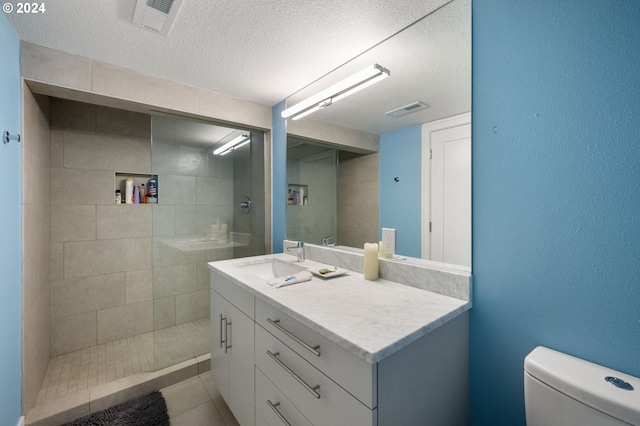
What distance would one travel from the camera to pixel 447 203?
1.21 metres

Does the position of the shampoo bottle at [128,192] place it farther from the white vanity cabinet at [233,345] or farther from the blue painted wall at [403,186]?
the blue painted wall at [403,186]

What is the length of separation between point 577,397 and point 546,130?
31.5 inches

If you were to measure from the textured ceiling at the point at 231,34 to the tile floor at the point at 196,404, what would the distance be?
2.22 metres

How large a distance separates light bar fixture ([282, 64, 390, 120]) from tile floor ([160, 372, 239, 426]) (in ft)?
6.85

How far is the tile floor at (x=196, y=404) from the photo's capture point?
1.61m

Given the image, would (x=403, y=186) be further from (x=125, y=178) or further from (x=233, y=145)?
(x=125, y=178)

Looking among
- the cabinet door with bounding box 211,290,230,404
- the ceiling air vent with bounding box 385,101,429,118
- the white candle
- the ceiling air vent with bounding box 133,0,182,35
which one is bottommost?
the cabinet door with bounding box 211,290,230,404

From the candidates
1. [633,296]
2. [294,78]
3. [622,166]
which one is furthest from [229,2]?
[633,296]

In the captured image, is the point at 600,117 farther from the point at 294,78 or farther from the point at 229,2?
the point at 294,78

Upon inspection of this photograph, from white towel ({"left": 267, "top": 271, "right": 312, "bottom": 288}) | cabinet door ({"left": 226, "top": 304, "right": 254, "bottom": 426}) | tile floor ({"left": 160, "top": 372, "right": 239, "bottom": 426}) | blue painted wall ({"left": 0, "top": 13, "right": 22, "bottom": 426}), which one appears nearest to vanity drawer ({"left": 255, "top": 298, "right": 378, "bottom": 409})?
white towel ({"left": 267, "top": 271, "right": 312, "bottom": 288})

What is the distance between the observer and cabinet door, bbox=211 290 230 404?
1.59 meters

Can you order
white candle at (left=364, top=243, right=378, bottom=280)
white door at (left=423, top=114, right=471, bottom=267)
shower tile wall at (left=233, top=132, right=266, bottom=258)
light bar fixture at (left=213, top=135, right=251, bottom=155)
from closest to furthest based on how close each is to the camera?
white door at (left=423, top=114, right=471, bottom=267)
white candle at (left=364, top=243, right=378, bottom=280)
light bar fixture at (left=213, top=135, right=251, bottom=155)
shower tile wall at (left=233, top=132, right=266, bottom=258)

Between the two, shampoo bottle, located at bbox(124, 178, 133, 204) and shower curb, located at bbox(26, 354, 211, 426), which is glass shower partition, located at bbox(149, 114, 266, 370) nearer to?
shower curb, located at bbox(26, 354, 211, 426)

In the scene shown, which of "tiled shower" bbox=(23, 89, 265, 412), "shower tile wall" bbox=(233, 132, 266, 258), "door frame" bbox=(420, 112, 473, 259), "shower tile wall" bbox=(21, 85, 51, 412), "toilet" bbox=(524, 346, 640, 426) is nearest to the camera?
"toilet" bbox=(524, 346, 640, 426)
